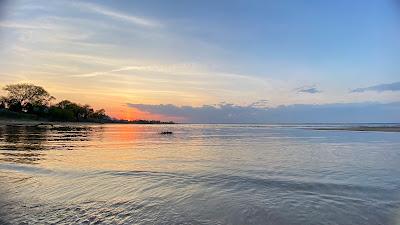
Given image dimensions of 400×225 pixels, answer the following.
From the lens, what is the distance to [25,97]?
118 m

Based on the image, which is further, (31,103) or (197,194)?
(31,103)

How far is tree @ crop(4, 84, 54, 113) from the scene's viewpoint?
384 feet

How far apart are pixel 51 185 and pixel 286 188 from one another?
7.49 meters

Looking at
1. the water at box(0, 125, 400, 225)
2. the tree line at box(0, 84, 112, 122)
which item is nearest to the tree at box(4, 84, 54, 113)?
the tree line at box(0, 84, 112, 122)

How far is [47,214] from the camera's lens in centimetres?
754

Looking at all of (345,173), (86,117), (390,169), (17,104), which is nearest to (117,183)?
(345,173)

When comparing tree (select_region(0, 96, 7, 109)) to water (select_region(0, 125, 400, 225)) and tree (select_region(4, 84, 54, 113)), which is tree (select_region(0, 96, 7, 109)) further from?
water (select_region(0, 125, 400, 225))

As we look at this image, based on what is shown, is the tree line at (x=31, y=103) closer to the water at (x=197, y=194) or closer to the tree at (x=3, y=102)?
the tree at (x=3, y=102)

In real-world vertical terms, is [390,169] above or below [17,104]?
below

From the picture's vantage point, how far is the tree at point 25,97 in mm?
117188

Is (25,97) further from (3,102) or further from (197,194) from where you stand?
(197,194)

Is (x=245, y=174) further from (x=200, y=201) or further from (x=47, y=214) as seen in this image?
(x=47, y=214)

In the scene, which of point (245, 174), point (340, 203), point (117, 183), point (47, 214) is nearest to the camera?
point (47, 214)

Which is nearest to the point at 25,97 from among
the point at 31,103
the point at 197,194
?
the point at 31,103
